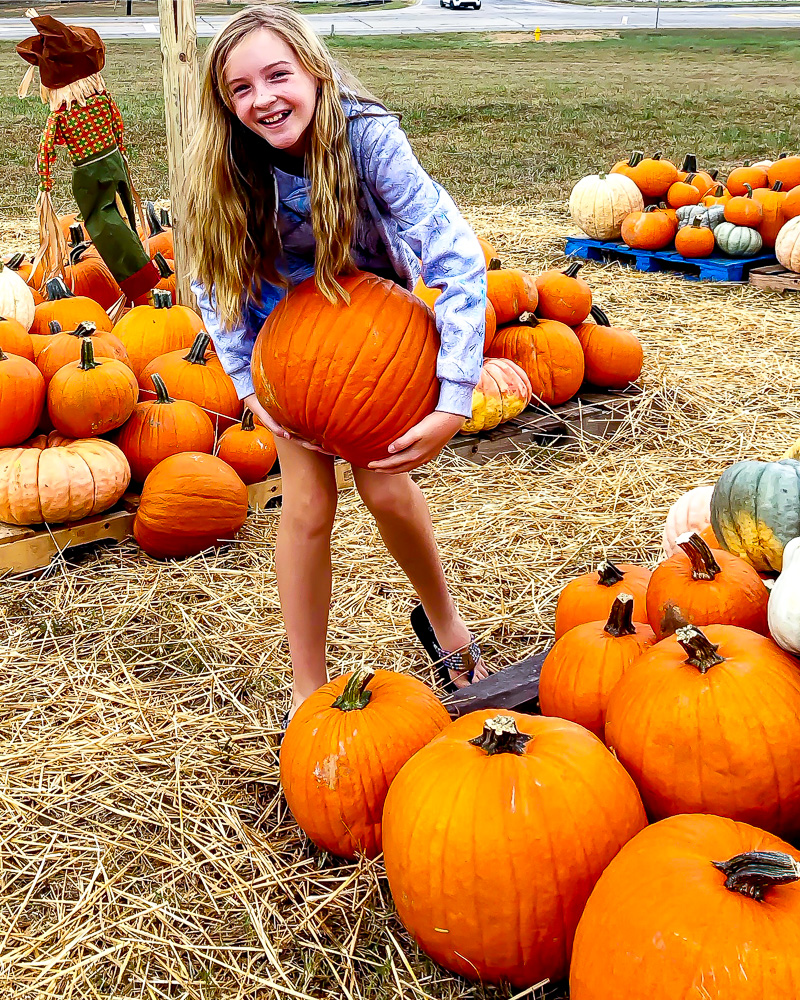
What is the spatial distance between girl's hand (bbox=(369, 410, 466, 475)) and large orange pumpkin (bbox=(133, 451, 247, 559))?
4.32 feet

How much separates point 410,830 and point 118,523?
2112 mm

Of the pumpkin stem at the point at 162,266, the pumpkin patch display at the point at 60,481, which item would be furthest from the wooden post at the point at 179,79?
the pumpkin patch display at the point at 60,481

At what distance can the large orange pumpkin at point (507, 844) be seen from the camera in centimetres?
156

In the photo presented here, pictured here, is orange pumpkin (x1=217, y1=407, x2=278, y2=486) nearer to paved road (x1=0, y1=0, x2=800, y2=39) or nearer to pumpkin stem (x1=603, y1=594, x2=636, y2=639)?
pumpkin stem (x1=603, y1=594, x2=636, y2=639)

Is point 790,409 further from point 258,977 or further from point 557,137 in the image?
point 557,137

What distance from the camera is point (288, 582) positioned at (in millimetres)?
2346

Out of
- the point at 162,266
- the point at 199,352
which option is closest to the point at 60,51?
the point at 162,266

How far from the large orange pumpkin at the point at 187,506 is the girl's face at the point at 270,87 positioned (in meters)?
1.55

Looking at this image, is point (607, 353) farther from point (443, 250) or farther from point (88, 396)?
point (443, 250)

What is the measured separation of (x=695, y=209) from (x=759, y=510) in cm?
527

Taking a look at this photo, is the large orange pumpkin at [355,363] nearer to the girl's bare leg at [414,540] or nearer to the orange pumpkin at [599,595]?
the girl's bare leg at [414,540]

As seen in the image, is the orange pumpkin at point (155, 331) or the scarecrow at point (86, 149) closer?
the orange pumpkin at point (155, 331)

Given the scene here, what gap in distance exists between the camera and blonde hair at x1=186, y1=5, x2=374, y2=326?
1965mm

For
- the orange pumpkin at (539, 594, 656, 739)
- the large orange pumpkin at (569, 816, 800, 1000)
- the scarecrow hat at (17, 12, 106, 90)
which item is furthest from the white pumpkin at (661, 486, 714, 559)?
the scarecrow hat at (17, 12, 106, 90)
